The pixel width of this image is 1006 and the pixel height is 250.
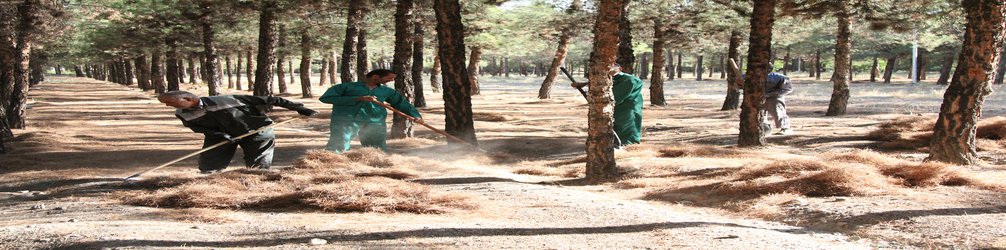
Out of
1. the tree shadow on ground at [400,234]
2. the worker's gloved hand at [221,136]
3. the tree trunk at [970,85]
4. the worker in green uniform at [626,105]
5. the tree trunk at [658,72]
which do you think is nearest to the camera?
the tree shadow on ground at [400,234]

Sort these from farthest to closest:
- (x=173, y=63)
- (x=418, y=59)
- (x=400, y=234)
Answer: (x=173, y=63)
(x=418, y=59)
(x=400, y=234)

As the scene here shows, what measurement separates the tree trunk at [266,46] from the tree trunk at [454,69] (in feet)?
28.0

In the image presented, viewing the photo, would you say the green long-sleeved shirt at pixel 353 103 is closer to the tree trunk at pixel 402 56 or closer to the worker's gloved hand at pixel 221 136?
the worker's gloved hand at pixel 221 136

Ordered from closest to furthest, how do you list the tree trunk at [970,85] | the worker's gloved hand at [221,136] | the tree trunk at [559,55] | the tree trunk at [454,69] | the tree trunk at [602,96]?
the tree trunk at [602,96]
the tree trunk at [970,85]
the worker's gloved hand at [221,136]
the tree trunk at [454,69]
the tree trunk at [559,55]

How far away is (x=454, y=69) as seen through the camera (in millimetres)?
11016

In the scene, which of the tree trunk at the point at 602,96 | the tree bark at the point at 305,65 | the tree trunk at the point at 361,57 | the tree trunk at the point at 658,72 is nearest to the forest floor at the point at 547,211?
the tree trunk at the point at 602,96

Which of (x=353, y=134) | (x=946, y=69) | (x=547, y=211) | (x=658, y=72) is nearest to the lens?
(x=547, y=211)

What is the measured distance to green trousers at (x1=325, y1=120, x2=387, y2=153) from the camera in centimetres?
966

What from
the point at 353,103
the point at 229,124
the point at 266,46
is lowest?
the point at 229,124

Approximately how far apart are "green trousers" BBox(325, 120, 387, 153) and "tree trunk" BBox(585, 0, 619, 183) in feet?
9.41

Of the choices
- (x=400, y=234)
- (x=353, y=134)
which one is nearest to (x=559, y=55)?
(x=353, y=134)

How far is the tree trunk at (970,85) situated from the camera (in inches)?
313

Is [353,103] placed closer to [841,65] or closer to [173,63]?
[841,65]

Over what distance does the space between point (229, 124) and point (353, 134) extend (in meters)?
1.82
